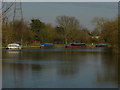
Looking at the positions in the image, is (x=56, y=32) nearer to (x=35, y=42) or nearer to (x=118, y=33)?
(x=35, y=42)

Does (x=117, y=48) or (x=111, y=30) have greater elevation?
(x=111, y=30)

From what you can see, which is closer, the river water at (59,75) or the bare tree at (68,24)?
the river water at (59,75)

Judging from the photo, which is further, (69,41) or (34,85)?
(69,41)

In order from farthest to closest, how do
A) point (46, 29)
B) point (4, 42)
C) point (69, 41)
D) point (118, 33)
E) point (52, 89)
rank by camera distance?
point (69, 41)
point (46, 29)
point (4, 42)
point (118, 33)
point (52, 89)

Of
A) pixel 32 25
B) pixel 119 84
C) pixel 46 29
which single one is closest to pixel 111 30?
pixel 119 84

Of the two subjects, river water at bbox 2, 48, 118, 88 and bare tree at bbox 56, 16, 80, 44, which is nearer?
river water at bbox 2, 48, 118, 88

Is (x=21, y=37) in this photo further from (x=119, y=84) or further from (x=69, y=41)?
(x=119, y=84)

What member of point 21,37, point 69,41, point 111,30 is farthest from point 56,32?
point 111,30

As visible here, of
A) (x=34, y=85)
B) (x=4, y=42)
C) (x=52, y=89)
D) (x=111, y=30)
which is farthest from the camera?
(x=4, y=42)

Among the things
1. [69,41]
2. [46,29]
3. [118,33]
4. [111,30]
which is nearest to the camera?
[118,33]

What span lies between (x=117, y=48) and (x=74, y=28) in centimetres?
5068

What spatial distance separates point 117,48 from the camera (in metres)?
38.2

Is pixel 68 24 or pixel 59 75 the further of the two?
pixel 68 24

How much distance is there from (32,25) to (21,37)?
2572 centimetres
